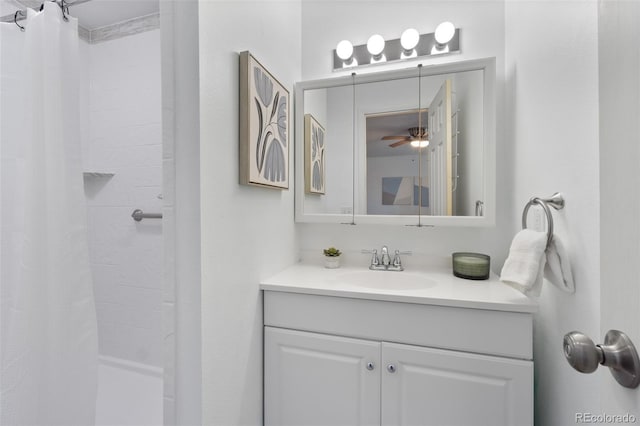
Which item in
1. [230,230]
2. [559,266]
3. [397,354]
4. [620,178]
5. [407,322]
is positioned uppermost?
[620,178]

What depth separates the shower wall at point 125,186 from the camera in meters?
1.76

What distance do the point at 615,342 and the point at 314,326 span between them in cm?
91

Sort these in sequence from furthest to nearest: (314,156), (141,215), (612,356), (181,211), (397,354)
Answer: (141,215) < (314,156) < (397,354) < (181,211) < (612,356)

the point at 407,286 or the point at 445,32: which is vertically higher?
the point at 445,32

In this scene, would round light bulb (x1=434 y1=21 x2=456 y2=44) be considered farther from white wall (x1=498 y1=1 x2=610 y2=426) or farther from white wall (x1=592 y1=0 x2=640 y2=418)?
white wall (x1=592 y1=0 x2=640 y2=418)

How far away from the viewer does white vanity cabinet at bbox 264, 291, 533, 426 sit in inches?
39.0

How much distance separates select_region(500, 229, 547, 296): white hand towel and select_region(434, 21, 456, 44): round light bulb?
1067mm

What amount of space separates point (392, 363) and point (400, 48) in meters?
1.51

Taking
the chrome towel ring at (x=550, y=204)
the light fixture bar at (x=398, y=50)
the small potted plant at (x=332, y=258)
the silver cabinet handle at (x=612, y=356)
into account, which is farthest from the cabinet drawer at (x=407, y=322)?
the light fixture bar at (x=398, y=50)

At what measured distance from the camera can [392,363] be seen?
1080mm

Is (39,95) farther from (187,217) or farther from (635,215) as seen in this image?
(635,215)

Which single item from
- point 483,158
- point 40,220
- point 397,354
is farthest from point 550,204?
point 40,220

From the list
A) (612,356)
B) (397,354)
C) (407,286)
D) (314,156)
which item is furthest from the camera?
(314,156)

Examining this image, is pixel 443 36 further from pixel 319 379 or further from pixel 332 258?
pixel 319 379
